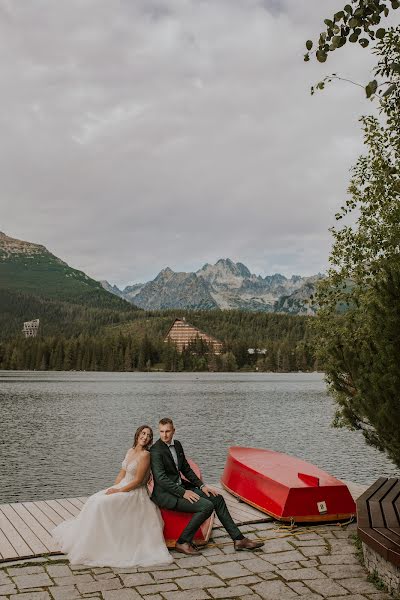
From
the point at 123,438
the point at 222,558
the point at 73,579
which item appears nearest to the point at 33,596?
the point at 73,579

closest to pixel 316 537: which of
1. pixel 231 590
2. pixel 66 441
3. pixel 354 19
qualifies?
pixel 231 590

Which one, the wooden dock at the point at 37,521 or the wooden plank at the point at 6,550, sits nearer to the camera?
the wooden plank at the point at 6,550

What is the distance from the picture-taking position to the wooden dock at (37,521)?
1011 centimetres

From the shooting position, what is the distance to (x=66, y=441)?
39188mm

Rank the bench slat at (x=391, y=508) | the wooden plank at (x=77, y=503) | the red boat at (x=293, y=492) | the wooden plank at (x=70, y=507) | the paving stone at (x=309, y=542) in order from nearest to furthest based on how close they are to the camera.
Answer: the bench slat at (x=391, y=508) → the paving stone at (x=309, y=542) → the red boat at (x=293, y=492) → the wooden plank at (x=70, y=507) → the wooden plank at (x=77, y=503)

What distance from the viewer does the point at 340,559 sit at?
9.81 m

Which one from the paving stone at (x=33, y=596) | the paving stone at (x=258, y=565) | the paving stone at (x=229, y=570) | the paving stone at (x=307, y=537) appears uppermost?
the paving stone at (x=307, y=537)

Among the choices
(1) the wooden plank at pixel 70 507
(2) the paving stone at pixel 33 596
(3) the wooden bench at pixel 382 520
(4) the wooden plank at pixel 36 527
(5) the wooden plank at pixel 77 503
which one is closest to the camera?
(2) the paving stone at pixel 33 596

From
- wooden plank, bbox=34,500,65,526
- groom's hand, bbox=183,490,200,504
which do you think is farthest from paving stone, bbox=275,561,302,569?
wooden plank, bbox=34,500,65,526

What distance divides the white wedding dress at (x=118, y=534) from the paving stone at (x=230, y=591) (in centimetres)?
149

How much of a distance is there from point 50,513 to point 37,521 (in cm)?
75

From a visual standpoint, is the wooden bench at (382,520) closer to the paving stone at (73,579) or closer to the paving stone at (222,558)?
the paving stone at (222,558)

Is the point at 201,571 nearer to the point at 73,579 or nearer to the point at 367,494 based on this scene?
the point at 73,579

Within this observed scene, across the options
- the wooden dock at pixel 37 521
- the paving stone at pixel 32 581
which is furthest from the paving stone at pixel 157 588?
the wooden dock at pixel 37 521
